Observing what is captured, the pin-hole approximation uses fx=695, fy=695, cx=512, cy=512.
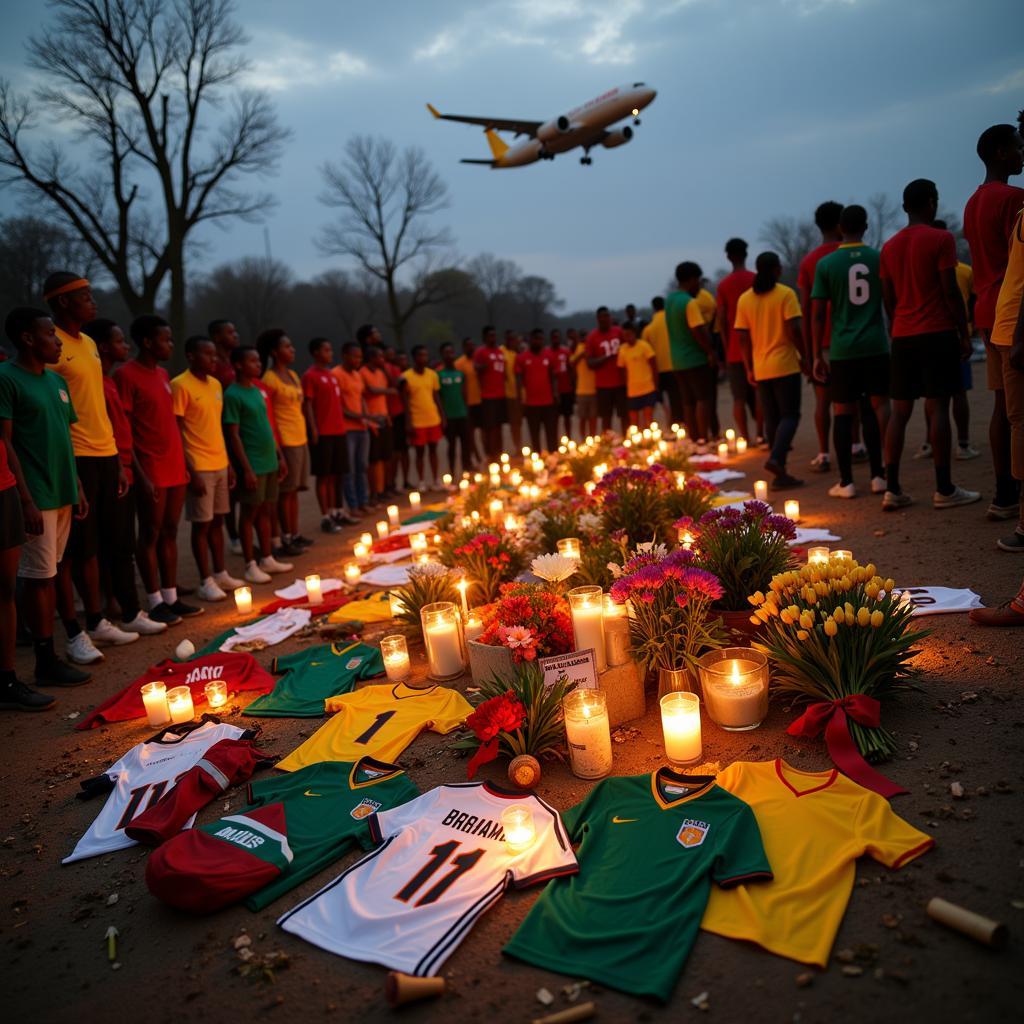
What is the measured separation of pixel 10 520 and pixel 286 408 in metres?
3.72

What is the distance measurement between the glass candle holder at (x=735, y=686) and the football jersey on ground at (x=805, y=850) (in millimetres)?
380

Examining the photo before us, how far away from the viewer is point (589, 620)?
3.39 m

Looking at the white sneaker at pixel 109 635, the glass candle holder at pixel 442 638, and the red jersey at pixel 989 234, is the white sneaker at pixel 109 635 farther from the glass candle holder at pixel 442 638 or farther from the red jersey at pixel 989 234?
the red jersey at pixel 989 234

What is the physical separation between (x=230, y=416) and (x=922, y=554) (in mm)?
5900

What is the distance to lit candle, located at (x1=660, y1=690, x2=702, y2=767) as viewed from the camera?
9.04 ft

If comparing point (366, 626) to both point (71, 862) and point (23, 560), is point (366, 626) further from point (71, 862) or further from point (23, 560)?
point (71, 862)

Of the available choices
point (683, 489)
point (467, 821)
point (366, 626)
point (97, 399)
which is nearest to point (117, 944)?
point (467, 821)

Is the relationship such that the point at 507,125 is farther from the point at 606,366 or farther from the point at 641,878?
the point at 641,878

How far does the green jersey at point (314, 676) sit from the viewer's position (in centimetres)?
396

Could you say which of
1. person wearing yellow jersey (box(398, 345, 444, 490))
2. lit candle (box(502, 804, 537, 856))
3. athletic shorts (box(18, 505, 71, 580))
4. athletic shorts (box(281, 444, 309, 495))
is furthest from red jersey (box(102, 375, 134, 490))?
person wearing yellow jersey (box(398, 345, 444, 490))

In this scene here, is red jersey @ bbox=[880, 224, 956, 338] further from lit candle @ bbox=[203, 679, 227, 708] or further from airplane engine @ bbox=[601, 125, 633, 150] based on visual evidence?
airplane engine @ bbox=[601, 125, 633, 150]

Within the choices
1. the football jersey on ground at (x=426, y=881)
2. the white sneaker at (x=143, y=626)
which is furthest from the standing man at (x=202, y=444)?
the football jersey on ground at (x=426, y=881)

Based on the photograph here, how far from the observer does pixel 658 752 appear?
3008 millimetres

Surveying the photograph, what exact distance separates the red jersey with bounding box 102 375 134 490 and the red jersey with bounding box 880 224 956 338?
6.08 metres
